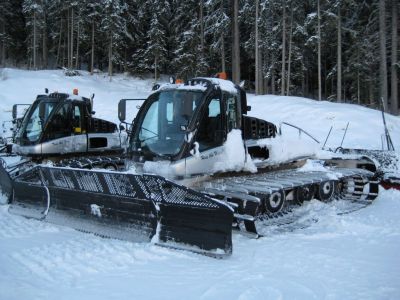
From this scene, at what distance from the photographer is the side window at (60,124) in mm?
11570

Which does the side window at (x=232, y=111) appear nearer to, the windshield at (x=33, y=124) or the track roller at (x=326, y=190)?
the track roller at (x=326, y=190)

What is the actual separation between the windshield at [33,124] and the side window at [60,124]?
0.62 feet

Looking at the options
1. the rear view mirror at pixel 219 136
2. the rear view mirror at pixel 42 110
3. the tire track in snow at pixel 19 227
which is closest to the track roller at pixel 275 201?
the rear view mirror at pixel 219 136

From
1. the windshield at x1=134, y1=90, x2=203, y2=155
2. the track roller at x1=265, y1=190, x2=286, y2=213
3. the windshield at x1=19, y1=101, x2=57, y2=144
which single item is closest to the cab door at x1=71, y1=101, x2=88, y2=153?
the windshield at x1=19, y1=101, x2=57, y2=144

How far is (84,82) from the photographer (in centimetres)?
3947

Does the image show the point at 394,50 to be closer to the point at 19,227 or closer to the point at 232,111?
the point at 232,111

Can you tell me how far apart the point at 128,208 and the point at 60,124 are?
17.8 ft

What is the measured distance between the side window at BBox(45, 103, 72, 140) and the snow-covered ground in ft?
9.03

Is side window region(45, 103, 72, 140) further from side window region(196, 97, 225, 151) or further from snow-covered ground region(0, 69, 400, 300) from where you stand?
side window region(196, 97, 225, 151)

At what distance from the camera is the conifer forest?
35938mm

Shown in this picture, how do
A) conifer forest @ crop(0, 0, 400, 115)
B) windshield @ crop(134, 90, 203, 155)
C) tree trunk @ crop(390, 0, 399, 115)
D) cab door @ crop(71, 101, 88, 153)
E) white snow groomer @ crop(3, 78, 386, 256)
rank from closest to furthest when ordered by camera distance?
white snow groomer @ crop(3, 78, 386, 256), windshield @ crop(134, 90, 203, 155), cab door @ crop(71, 101, 88, 153), tree trunk @ crop(390, 0, 399, 115), conifer forest @ crop(0, 0, 400, 115)

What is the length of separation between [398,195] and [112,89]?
104 ft

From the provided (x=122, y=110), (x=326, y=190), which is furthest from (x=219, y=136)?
(x=326, y=190)

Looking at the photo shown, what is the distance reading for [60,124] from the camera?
11750 millimetres
